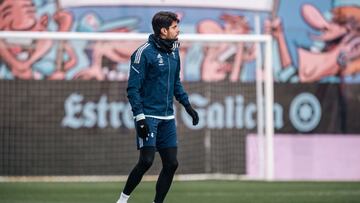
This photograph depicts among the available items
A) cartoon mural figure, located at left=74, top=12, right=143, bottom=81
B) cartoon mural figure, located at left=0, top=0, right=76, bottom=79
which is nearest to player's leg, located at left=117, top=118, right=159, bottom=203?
cartoon mural figure, located at left=74, top=12, right=143, bottom=81

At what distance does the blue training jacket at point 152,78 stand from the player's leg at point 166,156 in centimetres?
15

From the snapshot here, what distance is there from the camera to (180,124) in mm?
17547

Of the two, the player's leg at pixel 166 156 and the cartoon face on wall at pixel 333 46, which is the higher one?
the cartoon face on wall at pixel 333 46

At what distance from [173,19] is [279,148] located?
31.1 ft

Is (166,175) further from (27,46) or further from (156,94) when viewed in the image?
(27,46)

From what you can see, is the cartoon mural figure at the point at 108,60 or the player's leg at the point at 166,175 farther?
the cartoon mural figure at the point at 108,60

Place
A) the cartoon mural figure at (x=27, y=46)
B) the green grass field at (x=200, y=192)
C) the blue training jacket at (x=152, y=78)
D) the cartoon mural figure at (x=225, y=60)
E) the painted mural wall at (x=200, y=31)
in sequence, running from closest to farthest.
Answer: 1. the blue training jacket at (x=152, y=78)
2. the green grass field at (x=200, y=192)
3. the cartoon mural figure at (x=27, y=46)
4. the painted mural wall at (x=200, y=31)
5. the cartoon mural figure at (x=225, y=60)

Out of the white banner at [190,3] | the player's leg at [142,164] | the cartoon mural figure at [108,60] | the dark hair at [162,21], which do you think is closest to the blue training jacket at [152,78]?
the dark hair at [162,21]

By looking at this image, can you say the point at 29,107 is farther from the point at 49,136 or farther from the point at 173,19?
the point at 173,19

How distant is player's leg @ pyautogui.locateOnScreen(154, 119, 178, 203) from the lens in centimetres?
916

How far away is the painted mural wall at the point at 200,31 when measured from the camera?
58.1 ft

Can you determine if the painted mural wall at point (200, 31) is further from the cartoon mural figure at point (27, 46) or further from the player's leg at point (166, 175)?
the player's leg at point (166, 175)

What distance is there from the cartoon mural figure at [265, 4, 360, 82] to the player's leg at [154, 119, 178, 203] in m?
9.90

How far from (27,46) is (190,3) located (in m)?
3.42
